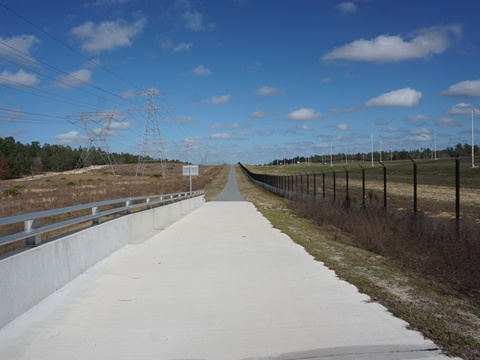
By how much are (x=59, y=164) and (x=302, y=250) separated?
549 ft

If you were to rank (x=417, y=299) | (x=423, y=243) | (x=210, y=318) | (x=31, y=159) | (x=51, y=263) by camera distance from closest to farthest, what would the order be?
(x=210, y=318) < (x=417, y=299) < (x=51, y=263) < (x=423, y=243) < (x=31, y=159)

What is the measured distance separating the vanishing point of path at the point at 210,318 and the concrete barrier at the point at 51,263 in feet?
0.55

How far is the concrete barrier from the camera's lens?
6.01 meters

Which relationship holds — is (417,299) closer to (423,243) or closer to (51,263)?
(423,243)

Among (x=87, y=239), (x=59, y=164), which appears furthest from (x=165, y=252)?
(x=59, y=164)

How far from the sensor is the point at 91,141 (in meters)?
79.1

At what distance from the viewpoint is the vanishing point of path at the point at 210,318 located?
5105 millimetres

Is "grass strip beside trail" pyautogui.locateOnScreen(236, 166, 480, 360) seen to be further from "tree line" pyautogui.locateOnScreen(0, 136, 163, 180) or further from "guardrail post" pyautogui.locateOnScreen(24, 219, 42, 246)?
"tree line" pyautogui.locateOnScreen(0, 136, 163, 180)

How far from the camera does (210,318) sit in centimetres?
636

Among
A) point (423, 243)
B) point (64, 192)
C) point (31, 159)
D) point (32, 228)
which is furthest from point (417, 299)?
point (31, 159)

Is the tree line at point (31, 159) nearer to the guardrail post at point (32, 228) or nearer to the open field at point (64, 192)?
the open field at point (64, 192)

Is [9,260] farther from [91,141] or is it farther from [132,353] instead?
[91,141]

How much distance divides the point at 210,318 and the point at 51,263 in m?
3.00

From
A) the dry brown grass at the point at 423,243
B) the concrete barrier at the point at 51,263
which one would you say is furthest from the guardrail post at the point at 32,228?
the dry brown grass at the point at 423,243
